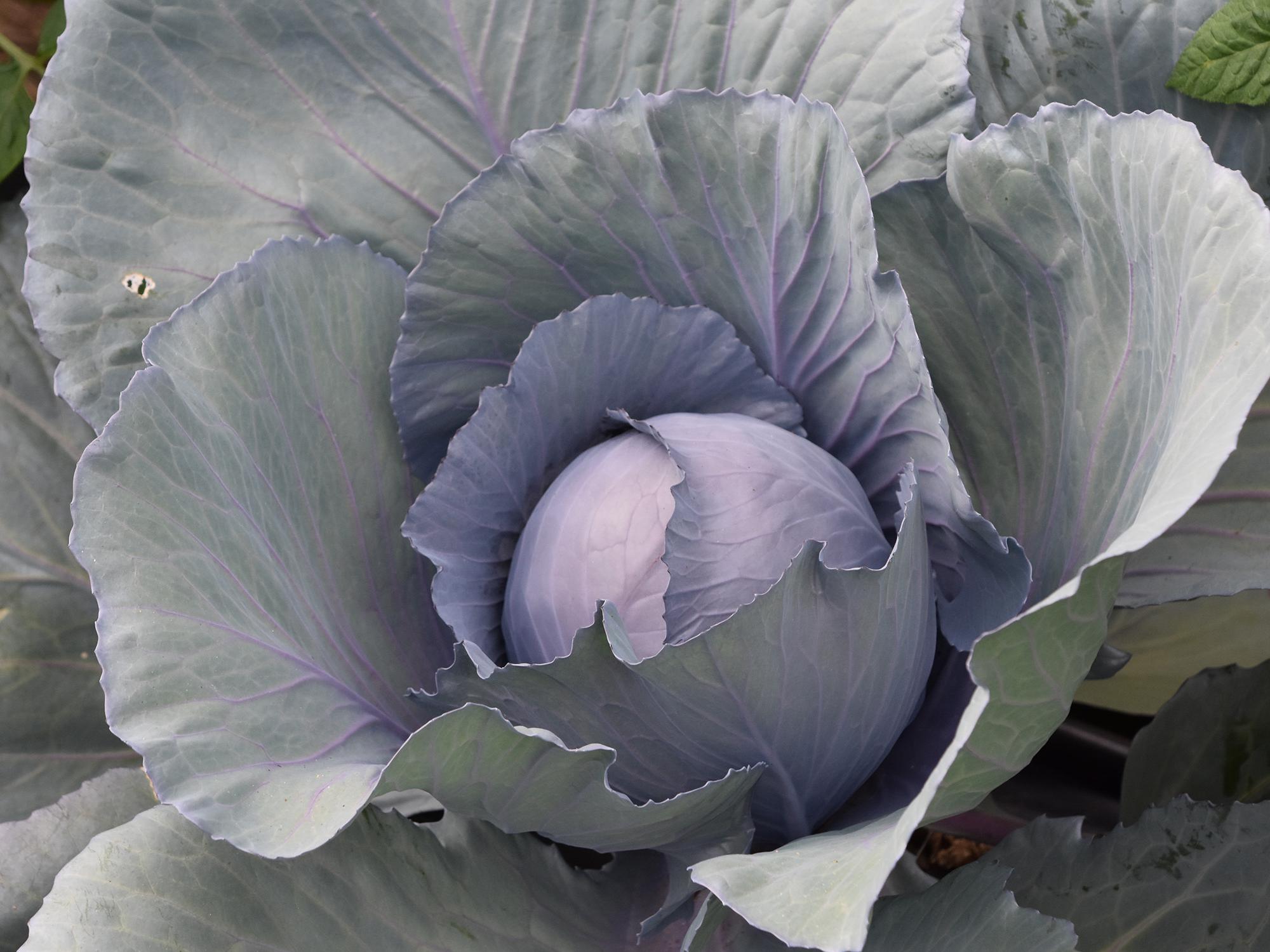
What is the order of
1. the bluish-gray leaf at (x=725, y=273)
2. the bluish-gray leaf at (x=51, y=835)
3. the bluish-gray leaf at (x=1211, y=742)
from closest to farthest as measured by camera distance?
the bluish-gray leaf at (x=725, y=273), the bluish-gray leaf at (x=51, y=835), the bluish-gray leaf at (x=1211, y=742)

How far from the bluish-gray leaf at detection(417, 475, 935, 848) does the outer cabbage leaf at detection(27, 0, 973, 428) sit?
38cm

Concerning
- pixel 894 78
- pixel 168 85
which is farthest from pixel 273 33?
pixel 894 78

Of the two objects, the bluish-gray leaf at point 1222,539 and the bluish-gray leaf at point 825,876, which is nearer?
the bluish-gray leaf at point 825,876

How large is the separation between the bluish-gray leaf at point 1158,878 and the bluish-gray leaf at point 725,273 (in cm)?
21

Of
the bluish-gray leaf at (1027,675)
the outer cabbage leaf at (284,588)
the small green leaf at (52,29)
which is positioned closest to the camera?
the bluish-gray leaf at (1027,675)

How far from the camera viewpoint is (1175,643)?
122 centimetres

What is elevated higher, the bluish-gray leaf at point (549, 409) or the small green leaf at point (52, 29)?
the small green leaf at point (52, 29)

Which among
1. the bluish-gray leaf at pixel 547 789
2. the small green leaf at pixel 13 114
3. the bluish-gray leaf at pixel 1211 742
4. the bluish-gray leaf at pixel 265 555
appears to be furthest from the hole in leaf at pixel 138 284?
the bluish-gray leaf at pixel 1211 742

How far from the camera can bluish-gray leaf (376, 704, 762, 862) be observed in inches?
23.5

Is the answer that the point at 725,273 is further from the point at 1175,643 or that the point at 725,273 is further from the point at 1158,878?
the point at 1175,643

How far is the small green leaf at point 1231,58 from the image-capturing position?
85 centimetres

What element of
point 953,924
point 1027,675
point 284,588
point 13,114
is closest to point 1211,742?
point 953,924

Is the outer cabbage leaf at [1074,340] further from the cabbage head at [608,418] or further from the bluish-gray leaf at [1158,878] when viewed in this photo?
the bluish-gray leaf at [1158,878]

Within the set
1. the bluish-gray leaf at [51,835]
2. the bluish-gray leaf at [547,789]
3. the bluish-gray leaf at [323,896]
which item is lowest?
the bluish-gray leaf at [51,835]
